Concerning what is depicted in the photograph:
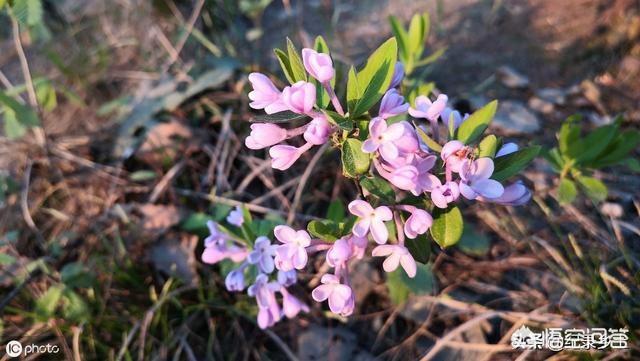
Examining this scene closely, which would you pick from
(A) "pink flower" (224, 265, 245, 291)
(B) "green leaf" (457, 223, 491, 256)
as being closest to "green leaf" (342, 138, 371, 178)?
(A) "pink flower" (224, 265, 245, 291)

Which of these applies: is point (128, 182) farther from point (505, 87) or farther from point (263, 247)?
point (505, 87)

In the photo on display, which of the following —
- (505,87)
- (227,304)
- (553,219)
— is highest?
(505,87)

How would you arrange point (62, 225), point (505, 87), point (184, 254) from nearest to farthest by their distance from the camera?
1. point (184, 254)
2. point (62, 225)
3. point (505, 87)

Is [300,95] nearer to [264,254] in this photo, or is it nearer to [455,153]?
[455,153]

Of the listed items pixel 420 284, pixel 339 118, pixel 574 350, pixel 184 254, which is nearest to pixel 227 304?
pixel 184 254

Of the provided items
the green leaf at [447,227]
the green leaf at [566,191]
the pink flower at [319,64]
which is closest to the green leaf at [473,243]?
the green leaf at [566,191]

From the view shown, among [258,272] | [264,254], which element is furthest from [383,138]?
[258,272]

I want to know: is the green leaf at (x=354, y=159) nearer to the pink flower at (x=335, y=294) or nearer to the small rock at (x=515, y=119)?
the pink flower at (x=335, y=294)
